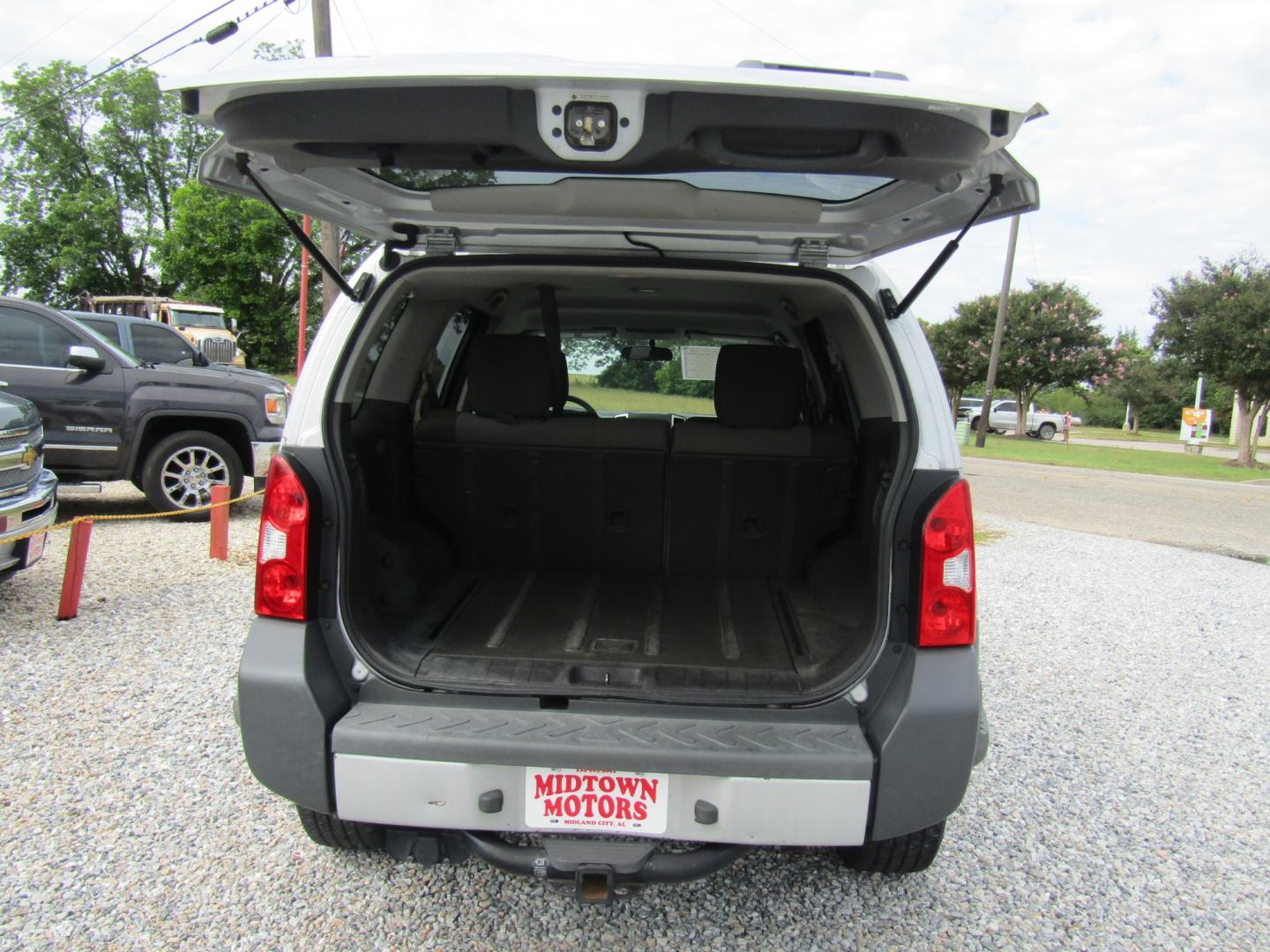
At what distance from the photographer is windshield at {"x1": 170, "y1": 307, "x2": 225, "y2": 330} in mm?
25672

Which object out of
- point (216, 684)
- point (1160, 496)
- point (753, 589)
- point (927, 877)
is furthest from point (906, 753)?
point (1160, 496)

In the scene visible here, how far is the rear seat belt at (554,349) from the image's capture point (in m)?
3.10

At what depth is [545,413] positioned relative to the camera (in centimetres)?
323

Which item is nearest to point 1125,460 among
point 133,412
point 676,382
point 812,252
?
point 676,382

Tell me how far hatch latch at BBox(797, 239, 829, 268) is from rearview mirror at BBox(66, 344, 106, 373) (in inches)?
251

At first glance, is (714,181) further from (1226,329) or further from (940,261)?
(1226,329)

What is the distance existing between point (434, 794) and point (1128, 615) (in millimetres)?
5417

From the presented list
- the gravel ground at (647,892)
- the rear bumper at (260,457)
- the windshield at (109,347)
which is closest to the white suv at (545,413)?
the gravel ground at (647,892)

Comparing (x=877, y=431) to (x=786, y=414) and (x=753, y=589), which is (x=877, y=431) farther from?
(x=753, y=589)

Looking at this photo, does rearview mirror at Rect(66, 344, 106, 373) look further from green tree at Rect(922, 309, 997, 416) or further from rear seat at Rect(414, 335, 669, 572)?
green tree at Rect(922, 309, 997, 416)

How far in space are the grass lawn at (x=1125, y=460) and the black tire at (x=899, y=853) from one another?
750 inches

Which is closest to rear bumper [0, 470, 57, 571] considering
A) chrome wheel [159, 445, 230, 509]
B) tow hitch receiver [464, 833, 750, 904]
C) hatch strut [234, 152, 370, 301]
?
chrome wheel [159, 445, 230, 509]

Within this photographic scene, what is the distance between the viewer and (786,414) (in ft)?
10.4

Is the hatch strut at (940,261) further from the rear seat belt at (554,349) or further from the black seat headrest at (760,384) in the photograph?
the rear seat belt at (554,349)
